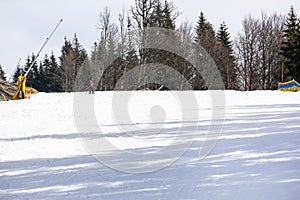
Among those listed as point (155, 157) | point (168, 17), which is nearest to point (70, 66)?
point (168, 17)

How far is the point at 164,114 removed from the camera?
10.6m

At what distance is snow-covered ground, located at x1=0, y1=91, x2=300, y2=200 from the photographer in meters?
4.48

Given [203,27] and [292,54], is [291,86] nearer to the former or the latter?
[292,54]

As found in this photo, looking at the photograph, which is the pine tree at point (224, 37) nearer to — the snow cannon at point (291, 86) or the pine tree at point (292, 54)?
the pine tree at point (292, 54)

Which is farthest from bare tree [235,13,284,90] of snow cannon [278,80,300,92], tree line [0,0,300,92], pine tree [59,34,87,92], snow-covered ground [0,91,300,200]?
snow-covered ground [0,91,300,200]

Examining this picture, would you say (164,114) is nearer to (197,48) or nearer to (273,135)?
(273,135)

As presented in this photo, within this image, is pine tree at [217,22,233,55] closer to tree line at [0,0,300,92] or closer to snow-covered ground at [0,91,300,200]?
tree line at [0,0,300,92]

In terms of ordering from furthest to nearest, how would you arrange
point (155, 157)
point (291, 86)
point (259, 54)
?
point (259, 54), point (291, 86), point (155, 157)

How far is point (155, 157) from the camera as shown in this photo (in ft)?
19.4

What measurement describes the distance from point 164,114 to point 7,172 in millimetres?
6014

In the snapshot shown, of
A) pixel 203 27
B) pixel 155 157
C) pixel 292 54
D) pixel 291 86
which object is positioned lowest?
pixel 155 157

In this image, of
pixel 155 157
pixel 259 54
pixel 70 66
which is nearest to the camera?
pixel 155 157

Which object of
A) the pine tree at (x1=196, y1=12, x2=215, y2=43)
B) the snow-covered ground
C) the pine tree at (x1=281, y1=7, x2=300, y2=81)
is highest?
the pine tree at (x1=196, y1=12, x2=215, y2=43)

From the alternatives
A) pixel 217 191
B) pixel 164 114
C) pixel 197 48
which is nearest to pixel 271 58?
pixel 197 48
